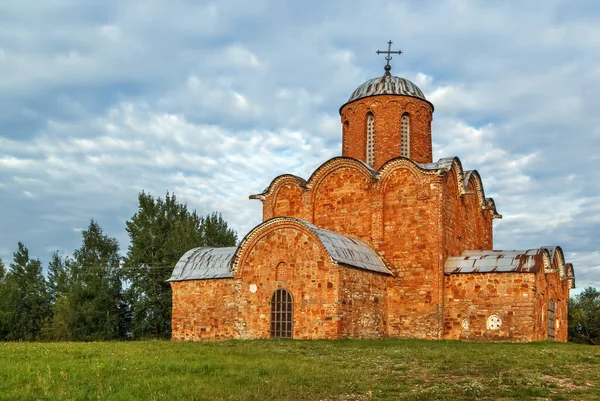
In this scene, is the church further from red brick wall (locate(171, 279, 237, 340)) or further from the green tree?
the green tree

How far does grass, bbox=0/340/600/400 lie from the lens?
970cm

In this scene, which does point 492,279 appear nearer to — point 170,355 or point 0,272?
point 170,355

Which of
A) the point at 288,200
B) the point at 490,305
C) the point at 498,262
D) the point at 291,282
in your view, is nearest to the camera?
the point at 291,282

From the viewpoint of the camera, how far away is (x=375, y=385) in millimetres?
10859

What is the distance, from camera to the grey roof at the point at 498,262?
74.3 ft

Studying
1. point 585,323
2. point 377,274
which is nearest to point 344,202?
point 377,274

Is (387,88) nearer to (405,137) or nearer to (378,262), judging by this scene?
(405,137)

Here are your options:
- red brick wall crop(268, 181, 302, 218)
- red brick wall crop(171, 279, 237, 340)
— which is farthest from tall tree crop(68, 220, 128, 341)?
red brick wall crop(268, 181, 302, 218)

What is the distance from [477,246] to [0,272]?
114 feet

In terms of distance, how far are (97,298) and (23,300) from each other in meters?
7.92

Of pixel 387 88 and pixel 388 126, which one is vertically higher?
pixel 387 88

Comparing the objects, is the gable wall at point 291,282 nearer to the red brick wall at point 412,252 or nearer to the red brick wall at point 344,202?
the red brick wall at point 412,252

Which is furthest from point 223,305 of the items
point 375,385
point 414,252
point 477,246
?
point 375,385

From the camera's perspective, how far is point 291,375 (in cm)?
1160
